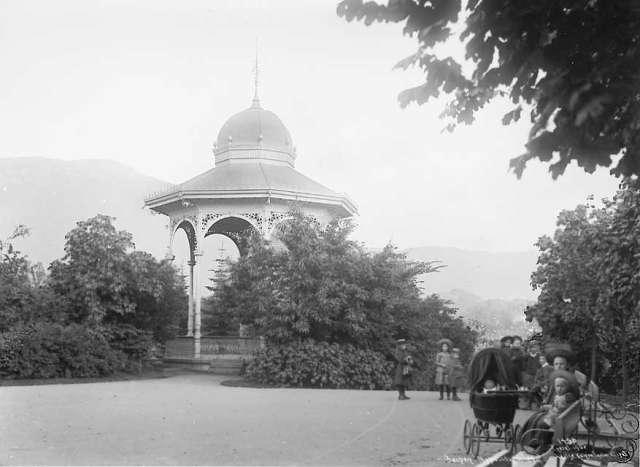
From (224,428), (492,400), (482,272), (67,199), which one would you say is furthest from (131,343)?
(482,272)

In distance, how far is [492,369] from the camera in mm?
9164

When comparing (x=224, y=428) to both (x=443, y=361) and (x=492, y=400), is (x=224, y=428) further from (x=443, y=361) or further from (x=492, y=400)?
(x=443, y=361)

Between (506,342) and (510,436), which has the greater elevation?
(506,342)

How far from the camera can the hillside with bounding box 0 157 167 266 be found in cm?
5616

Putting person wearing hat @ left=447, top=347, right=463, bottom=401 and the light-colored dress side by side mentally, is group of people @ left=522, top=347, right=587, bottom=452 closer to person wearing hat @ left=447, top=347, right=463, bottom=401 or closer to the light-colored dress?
the light-colored dress

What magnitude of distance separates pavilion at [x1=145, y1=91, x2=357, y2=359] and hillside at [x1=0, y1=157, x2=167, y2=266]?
24186mm

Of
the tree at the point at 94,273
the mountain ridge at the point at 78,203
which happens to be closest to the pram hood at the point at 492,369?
the tree at the point at 94,273

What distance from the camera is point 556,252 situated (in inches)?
666

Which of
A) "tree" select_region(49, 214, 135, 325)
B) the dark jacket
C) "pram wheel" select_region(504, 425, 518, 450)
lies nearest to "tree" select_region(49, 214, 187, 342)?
"tree" select_region(49, 214, 135, 325)

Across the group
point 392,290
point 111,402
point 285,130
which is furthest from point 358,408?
point 285,130

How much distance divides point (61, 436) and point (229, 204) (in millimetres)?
17247

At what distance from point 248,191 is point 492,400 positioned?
713 inches

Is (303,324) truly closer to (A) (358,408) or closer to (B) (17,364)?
(A) (358,408)

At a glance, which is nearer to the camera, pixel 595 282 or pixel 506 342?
pixel 506 342
